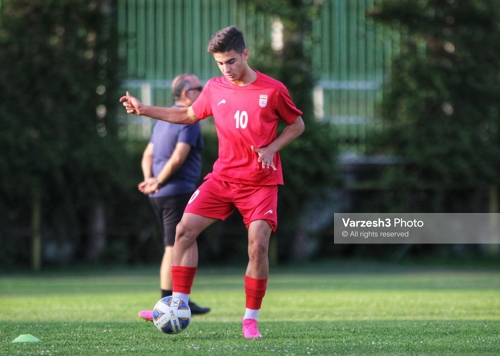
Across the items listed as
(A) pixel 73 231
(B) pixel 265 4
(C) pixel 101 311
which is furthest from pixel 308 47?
(C) pixel 101 311

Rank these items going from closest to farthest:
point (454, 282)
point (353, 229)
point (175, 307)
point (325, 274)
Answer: point (175, 307)
point (454, 282)
point (325, 274)
point (353, 229)

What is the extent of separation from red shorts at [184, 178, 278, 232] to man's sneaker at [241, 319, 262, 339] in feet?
2.35

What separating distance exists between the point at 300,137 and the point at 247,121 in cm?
1147

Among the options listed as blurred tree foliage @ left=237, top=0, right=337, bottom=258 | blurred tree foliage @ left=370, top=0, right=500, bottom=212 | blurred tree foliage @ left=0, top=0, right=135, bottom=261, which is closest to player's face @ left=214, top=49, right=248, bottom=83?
blurred tree foliage @ left=0, top=0, right=135, bottom=261

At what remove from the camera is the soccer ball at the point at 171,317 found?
6512 mm

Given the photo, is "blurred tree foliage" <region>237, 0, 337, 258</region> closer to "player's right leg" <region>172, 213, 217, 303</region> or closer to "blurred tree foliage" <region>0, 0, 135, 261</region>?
"blurred tree foliage" <region>0, 0, 135, 261</region>

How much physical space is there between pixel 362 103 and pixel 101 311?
12520 millimetres

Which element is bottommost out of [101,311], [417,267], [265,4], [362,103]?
[417,267]

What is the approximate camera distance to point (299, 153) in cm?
1820

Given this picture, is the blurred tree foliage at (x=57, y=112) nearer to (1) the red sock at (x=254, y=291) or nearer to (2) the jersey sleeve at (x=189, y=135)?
(2) the jersey sleeve at (x=189, y=135)

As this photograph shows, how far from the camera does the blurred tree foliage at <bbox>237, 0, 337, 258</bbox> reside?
18141mm

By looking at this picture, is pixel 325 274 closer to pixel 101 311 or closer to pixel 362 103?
pixel 362 103

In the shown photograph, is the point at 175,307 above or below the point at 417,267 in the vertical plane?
above

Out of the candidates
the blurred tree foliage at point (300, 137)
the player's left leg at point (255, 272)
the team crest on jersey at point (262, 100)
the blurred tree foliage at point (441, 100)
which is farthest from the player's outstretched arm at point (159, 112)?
the blurred tree foliage at point (441, 100)
